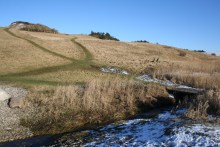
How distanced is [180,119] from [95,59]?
Answer: 33.7m

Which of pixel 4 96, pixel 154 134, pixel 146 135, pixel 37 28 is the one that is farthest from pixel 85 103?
pixel 37 28

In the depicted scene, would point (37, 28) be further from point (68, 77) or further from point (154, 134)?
point (154, 134)

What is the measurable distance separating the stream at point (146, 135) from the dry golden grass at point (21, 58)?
22.0 metres

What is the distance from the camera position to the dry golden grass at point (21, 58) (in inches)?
1562

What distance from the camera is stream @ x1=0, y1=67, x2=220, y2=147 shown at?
13524mm

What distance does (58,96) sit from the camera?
2222cm

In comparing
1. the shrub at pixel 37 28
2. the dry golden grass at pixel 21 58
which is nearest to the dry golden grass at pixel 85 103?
the dry golden grass at pixel 21 58

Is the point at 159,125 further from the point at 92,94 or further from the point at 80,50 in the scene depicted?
the point at 80,50

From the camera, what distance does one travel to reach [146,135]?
14945mm

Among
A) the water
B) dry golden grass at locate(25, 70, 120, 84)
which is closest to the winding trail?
dry golden grass at locate(25, 70, 120, 84)

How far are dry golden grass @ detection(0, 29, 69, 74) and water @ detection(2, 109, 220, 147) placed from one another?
2199 centimetres

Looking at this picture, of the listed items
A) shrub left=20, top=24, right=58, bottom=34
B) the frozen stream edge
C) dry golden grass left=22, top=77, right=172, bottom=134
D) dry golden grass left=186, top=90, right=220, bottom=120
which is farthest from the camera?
shrub left=20, top=24, right=58, bottom=34

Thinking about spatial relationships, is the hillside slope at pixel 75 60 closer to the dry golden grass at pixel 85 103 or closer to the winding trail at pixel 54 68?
the winding trail at pixel 54 68

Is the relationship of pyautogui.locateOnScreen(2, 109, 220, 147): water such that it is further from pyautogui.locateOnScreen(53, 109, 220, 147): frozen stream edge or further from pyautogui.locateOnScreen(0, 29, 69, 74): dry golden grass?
pyautogui.locateOnScreen(0, 29, 69, 74): dry golden grass
